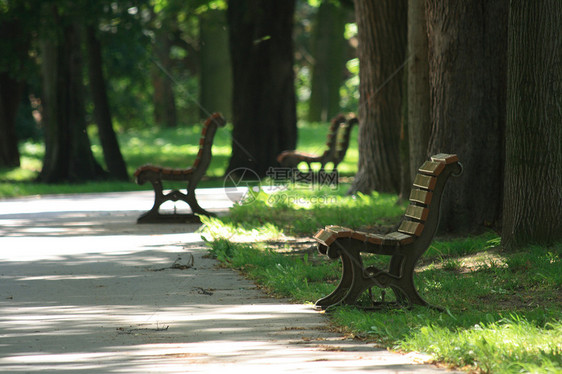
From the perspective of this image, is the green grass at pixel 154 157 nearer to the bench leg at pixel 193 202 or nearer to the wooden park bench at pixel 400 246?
the bench leg at pixel 193 202

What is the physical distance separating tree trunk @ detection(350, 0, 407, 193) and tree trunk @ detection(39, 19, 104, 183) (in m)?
8.98

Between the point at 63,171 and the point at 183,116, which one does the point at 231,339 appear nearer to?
the point at 63,171

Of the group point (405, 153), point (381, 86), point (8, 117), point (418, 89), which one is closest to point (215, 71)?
point (8, 117)

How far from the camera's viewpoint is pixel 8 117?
2647cm

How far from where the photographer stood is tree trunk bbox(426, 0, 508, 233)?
967 cm

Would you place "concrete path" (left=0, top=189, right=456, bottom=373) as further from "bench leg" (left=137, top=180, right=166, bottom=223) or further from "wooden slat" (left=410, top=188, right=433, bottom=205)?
"bench leg" (left=137, top=180, right=166, bottom=223)

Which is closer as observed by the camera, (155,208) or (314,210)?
(155,208)

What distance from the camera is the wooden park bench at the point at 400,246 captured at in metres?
6.49

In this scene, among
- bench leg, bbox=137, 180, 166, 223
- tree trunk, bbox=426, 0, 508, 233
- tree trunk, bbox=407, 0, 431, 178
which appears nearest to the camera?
tree trunk, bbox=426, 0, 508, 233

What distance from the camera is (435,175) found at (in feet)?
21.4

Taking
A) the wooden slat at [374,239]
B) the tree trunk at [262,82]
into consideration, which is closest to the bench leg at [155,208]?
the wooden slat at [374,239]

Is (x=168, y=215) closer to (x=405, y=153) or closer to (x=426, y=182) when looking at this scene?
(x=405, y=153)

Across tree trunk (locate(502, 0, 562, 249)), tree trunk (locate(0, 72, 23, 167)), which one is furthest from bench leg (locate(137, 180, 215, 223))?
tree trunk (locate(0, 72, 23, 167))

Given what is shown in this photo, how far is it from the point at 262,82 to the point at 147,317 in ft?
48.6
